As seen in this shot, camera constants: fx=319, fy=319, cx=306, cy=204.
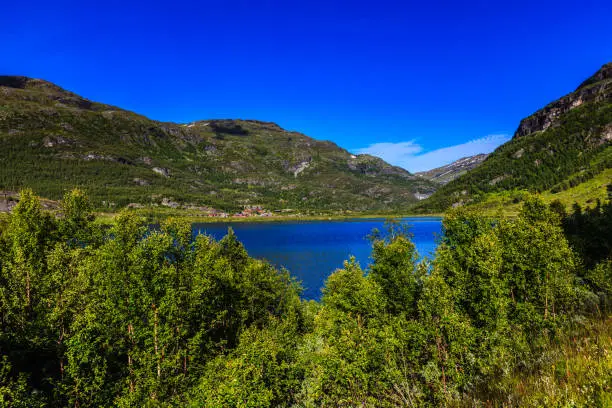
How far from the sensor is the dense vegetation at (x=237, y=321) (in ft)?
94.6

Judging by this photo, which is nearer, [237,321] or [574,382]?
[574,382]

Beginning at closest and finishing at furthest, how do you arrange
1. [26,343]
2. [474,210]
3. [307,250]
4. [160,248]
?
[26,343] → [160,248] → [474,210] → [307,250]

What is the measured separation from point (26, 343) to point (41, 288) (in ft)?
25.5

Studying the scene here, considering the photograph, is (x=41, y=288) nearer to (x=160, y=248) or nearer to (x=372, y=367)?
(x=160, y=248)

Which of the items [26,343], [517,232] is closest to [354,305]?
[517,232]

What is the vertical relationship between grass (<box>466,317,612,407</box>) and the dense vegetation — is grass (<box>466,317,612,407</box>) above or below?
above

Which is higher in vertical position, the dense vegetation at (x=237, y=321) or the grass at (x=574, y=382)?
the grass at (x=574, y=382)

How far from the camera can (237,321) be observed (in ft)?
176

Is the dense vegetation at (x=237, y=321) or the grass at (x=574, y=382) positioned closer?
the grass at (x=574, y=382)

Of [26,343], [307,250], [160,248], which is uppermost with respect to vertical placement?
[160,248]

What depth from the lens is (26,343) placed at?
1173 inches

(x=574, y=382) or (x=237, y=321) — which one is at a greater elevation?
(x=574, y=382)

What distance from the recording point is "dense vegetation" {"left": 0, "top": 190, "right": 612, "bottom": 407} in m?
28.8

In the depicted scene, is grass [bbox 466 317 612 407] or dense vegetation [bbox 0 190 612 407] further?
dense vegetation [bbox 0 190 612 407]
